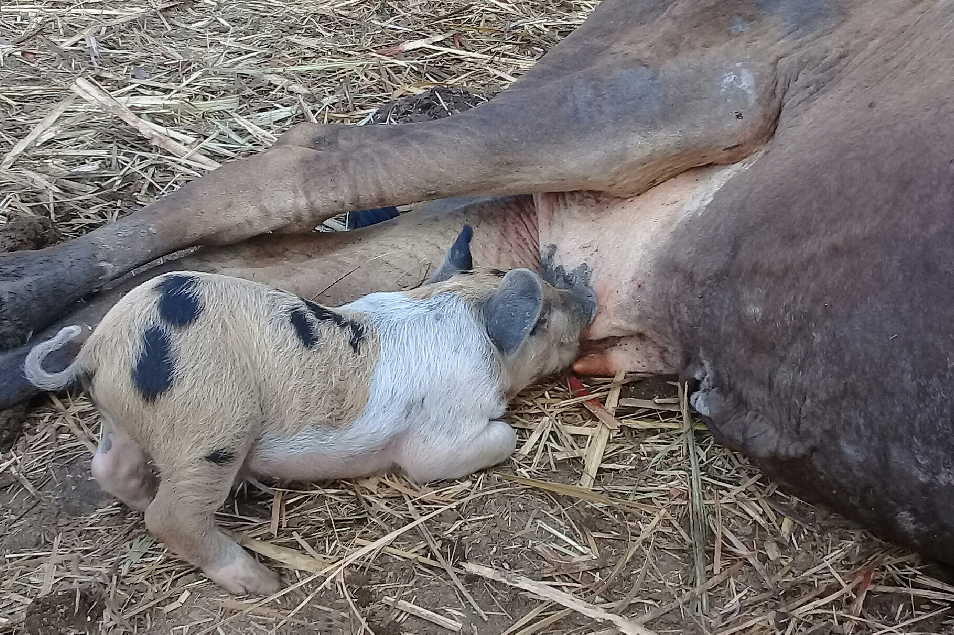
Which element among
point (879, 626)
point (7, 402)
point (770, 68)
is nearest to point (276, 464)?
point (7, 402)

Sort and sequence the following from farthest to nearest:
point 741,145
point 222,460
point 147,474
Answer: point 741,145 < point 147,474 < point 222,460

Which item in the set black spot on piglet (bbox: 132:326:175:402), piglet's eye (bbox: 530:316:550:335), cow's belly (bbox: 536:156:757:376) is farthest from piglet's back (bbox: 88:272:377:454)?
cow's belly (bbox: 536:156:757:376)

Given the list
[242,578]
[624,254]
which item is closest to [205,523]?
[242,578]

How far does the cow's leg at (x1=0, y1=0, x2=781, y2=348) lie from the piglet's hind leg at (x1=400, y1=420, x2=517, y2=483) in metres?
0.84

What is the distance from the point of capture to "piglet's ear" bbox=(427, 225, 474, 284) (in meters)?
3.21

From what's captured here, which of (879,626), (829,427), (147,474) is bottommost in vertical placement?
(879,626)

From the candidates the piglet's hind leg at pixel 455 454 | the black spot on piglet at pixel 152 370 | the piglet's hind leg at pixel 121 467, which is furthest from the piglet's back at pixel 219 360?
the piglet's hind leg at pixel 455 454

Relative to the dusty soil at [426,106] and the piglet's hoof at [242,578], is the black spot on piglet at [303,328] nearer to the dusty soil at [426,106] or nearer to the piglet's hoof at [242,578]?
the piglet's hoof at [242,578]

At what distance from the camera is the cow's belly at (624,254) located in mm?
3076

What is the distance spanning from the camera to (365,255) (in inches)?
133

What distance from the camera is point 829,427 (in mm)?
2502

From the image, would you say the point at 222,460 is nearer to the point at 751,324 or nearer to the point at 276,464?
the point at 276,464

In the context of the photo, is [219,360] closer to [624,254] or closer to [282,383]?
[282,383]

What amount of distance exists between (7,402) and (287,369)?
97cm
